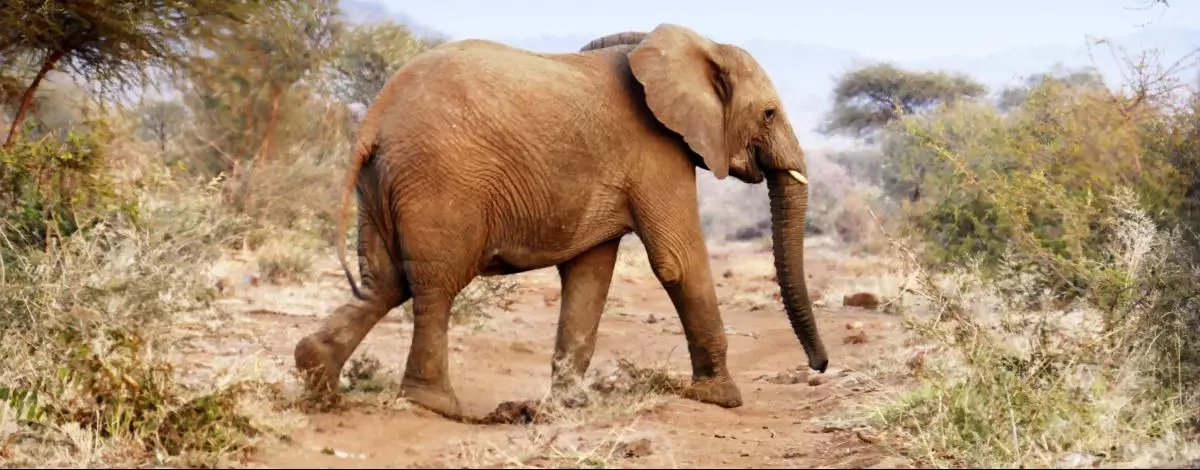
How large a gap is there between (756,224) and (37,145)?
28682 mm

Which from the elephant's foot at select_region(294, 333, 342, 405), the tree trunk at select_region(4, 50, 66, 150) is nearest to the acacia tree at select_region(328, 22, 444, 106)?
the tree trunk at select_region(4, 50, 66, 150)

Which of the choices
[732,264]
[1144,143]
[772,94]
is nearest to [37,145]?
[772,94]

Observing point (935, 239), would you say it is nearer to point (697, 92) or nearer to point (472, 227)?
point (697, 92)

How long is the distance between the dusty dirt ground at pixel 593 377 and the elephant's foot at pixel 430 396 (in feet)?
0.42

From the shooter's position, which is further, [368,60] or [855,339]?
[368,60]

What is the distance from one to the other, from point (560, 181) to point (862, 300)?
324 inches

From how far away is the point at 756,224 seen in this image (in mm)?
35281

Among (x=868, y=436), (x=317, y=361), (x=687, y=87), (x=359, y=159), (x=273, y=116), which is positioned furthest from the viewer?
(x=273, y=116)

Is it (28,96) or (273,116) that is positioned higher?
(28,96)

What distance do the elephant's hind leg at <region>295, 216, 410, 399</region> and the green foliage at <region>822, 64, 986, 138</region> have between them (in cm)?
2787

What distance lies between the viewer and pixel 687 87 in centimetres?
721

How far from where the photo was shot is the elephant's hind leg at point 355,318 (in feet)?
20.9

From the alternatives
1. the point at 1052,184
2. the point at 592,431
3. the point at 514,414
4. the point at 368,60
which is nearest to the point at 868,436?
the point at 592,431

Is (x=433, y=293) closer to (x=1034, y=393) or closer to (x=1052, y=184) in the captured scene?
(x=1034, y=393)
